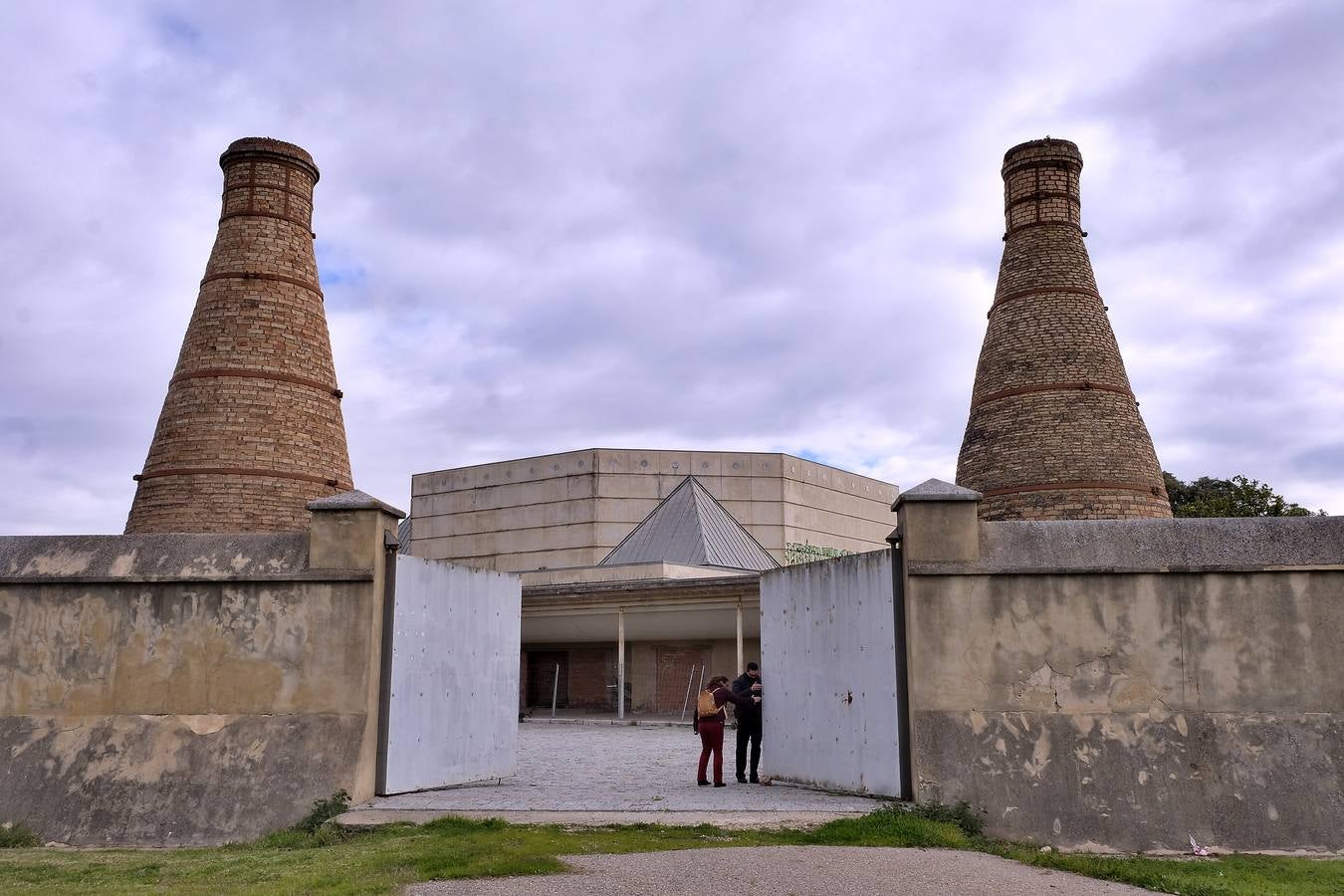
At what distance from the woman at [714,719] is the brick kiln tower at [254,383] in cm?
623

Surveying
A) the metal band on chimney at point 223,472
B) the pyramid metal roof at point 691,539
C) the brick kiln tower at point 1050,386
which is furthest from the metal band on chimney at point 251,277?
the pyramid metal roof at point 691,539

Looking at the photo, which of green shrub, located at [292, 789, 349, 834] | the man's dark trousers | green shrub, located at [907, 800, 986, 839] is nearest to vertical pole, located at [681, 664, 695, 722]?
the man's dark trousers

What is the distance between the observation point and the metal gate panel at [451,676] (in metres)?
9.22

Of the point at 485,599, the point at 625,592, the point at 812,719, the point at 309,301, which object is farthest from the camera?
the point at 625,592

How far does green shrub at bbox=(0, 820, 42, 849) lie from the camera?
27.9 feet

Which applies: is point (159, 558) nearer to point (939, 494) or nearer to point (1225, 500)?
point (939, 494)

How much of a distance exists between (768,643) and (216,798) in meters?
4.76

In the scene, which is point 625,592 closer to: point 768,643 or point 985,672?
point 768,643

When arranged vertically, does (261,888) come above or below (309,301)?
below

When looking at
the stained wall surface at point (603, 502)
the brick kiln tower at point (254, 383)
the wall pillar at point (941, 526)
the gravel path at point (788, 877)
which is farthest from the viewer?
the stained wall surface at point (603, 502)

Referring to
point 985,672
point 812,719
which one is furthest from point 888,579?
point 812,719

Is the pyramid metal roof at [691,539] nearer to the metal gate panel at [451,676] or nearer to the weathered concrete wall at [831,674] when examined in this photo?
the metal gate panel at [451,676]

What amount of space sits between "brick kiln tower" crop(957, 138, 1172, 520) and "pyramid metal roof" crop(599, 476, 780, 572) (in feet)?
42.6

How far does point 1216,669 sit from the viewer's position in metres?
8.36
